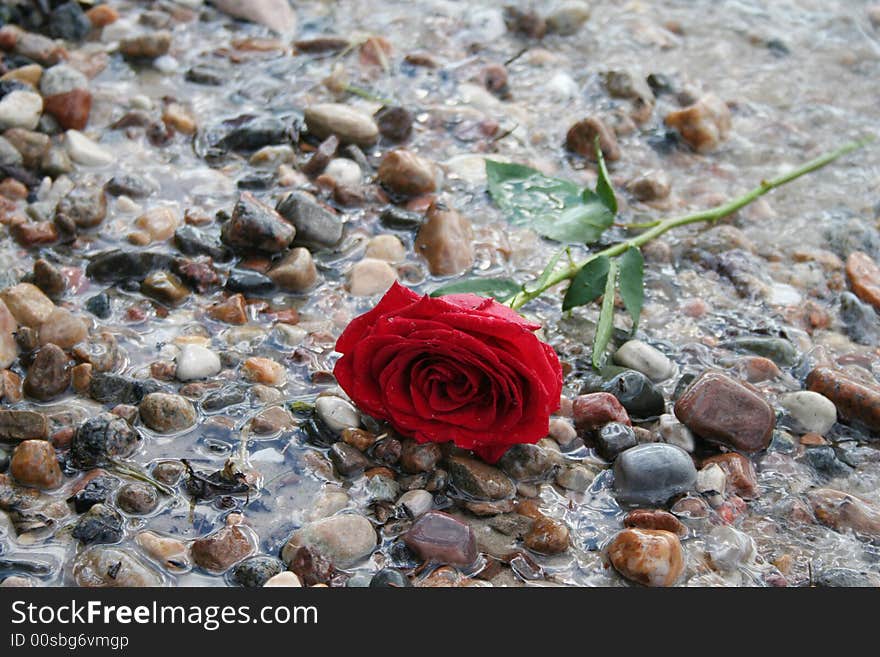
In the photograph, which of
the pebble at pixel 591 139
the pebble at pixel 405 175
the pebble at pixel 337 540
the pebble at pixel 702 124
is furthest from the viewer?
the pebble at pixel 702 124

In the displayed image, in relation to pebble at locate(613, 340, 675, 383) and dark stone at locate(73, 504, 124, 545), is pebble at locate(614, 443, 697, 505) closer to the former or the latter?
pebble at locate(613, 340, 675, 383)

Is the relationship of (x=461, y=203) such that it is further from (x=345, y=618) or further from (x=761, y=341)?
(x=345, y=618)

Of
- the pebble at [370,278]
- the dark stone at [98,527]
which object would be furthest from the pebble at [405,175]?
the dark stone at [98,527]

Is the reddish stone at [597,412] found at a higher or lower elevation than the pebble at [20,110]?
higher

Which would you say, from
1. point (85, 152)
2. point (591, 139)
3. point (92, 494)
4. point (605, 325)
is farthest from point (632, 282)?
point (85, 152)

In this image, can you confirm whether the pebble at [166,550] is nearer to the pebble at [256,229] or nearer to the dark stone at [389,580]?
the dark stone at [389,580]

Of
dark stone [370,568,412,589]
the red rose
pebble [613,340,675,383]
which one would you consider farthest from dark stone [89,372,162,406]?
pebble [613,340,675,383]

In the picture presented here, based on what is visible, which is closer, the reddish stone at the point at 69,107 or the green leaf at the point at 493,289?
the green leaf at the point at 493,289
